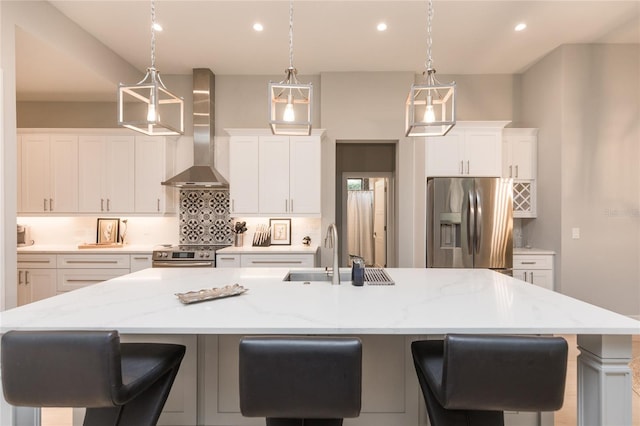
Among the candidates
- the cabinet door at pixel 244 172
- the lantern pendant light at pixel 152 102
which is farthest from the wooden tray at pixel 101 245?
the lantern pendant light at pixel 152 102

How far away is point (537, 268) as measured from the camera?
3824 millimetres

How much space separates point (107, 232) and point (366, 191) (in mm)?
3938

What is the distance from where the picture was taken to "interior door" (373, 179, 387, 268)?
17.8ft

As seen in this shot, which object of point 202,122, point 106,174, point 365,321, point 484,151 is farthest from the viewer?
point 202,122

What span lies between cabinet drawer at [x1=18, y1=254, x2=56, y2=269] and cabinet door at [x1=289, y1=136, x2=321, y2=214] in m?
2.91

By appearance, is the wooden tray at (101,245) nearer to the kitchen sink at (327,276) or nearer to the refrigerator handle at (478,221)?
the kitchen sink at (327,276)

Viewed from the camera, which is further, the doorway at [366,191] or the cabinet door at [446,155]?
the doorway at [366,191]

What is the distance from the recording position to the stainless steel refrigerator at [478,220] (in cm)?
374

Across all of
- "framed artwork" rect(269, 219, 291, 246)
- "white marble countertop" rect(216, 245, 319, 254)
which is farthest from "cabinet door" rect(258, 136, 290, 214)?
"white marble countertop" rect(216, 245, 319, 254)

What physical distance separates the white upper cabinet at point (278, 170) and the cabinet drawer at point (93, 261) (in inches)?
57.0

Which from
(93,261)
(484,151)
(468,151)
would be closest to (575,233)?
(484,151)

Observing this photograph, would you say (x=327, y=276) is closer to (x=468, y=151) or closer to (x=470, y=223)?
(x=470, y=223)

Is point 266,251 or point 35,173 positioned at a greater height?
point 35,173

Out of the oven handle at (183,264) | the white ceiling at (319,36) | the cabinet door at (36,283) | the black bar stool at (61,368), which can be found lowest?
the cabinet door at (36,283)
